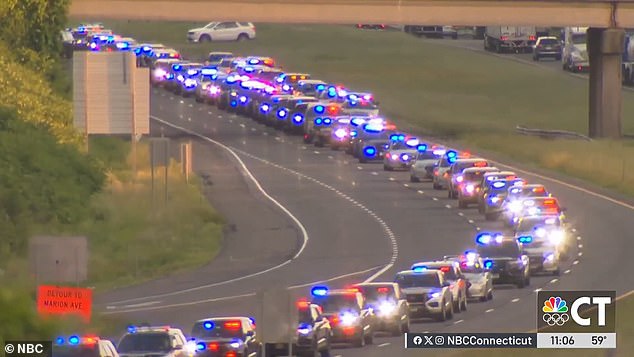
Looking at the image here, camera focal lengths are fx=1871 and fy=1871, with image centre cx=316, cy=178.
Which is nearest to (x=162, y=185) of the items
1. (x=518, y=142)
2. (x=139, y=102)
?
(x=139, y=102)

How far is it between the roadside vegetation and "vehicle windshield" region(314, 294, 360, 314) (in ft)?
22.7

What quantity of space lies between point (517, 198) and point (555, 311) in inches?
1083

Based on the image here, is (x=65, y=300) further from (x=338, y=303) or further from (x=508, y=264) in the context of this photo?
(x=508, y=264)

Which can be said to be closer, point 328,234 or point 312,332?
point 312,332

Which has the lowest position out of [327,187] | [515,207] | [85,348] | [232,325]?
[327,187]

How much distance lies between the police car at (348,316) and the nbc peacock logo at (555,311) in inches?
158

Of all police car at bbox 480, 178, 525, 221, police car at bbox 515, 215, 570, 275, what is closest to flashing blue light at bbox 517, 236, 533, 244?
police car at bbox 515, 215, 570, 275

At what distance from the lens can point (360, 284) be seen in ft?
133

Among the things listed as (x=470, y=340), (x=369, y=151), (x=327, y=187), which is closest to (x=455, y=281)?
(x=470, y=340)

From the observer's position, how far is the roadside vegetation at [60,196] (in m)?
Result: 49.8

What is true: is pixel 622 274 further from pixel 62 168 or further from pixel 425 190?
pixel 425 190

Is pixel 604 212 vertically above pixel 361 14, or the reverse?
pixel 361 14

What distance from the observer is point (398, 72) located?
420 feet

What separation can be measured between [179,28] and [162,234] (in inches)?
4105
